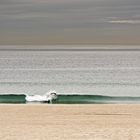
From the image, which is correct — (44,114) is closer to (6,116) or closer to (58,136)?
(6,116)

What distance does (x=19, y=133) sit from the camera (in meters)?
11.6

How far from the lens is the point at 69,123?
13.3 metres

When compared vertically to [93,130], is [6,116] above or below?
above

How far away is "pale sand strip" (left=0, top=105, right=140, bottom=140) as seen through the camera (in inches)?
442

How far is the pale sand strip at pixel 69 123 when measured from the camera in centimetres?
1123

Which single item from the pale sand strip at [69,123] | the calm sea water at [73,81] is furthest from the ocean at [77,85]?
the pale sand strip at [69,123]

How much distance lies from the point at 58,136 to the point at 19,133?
3.26 feet

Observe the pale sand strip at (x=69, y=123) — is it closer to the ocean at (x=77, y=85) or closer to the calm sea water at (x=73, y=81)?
the ocean at (x=77, y=85)

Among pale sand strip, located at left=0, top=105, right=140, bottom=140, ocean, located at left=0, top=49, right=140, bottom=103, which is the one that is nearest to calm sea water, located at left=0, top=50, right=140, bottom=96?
ocean, located at left=0, top=49, right=140, bottom=103

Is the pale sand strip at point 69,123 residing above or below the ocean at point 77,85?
below

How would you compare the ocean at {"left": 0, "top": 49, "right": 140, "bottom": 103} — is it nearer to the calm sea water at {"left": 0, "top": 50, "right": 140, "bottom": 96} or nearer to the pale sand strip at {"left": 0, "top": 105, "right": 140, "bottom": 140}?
the calm sea water at {"left": 0, "top": 50, "right": 140, "bottom": 96}

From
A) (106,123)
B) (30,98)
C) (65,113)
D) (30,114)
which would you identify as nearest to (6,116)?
(30,114)

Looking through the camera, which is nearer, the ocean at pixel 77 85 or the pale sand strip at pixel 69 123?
the pale sand strip at pixel 69 123

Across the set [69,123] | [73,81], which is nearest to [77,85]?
[73,81]
